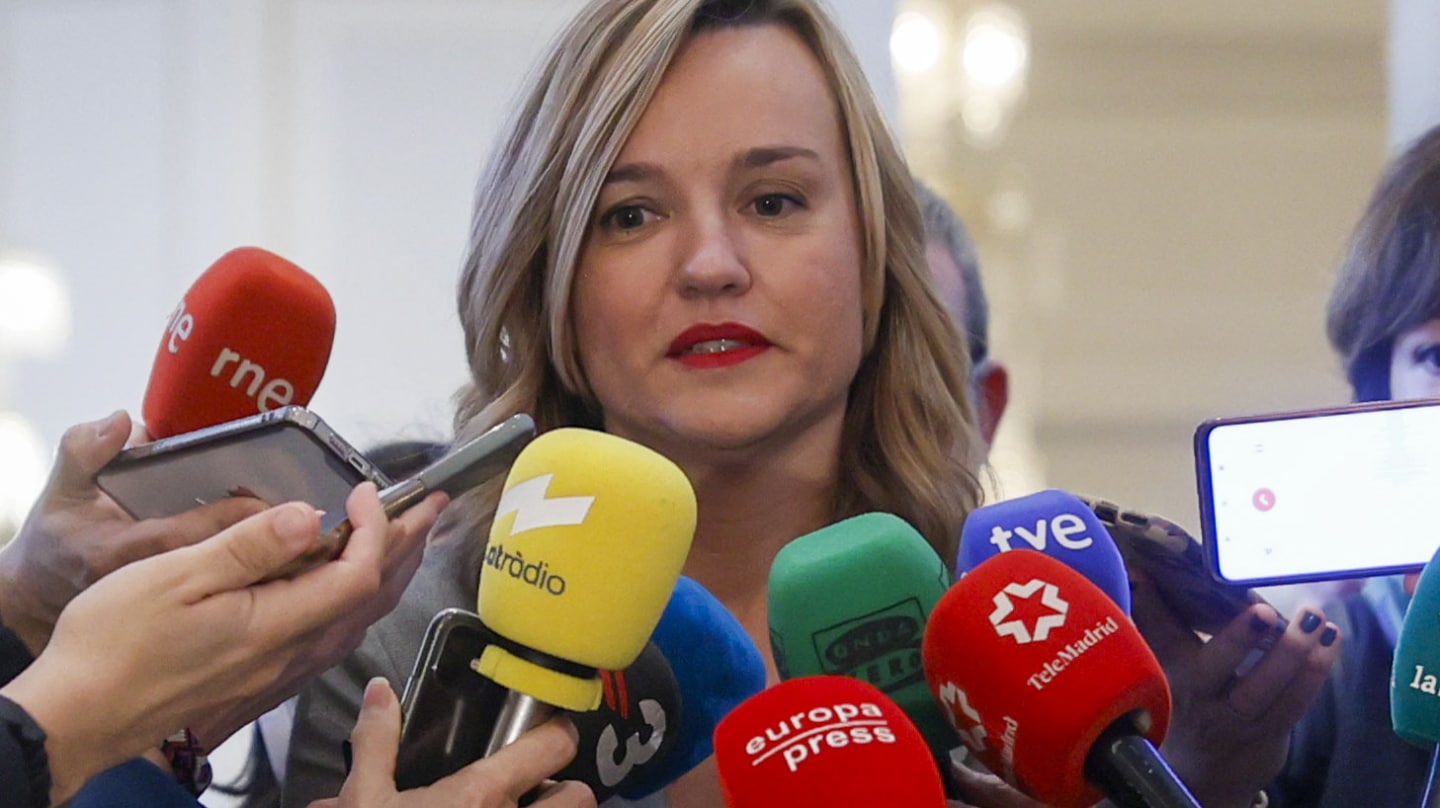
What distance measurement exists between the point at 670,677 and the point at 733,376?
14.7 inches

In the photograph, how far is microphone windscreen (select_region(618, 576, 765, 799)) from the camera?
1.18 m

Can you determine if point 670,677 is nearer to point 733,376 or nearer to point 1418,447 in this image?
point 733,376

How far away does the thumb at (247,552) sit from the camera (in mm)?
989

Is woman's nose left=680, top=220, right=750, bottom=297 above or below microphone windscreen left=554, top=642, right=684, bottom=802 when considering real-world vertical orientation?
above

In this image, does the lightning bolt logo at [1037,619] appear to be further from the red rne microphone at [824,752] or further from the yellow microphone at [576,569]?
the yellow microphone at [576,569]

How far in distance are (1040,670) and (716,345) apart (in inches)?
21.0

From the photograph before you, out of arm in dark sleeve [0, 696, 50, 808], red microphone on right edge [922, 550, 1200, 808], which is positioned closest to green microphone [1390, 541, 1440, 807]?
red microphone on right edge [922, 550, 1200, 808]

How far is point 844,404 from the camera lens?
5.42 ft

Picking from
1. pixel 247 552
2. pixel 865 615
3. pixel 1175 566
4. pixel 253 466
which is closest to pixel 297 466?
pixel 253 466

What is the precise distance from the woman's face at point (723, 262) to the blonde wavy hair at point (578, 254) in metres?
0.02

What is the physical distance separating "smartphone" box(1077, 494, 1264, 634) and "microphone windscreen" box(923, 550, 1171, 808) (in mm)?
205

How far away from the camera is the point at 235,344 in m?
1.28

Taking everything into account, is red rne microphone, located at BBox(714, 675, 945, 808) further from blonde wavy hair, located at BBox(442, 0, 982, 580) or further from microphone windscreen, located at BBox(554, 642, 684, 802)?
blonde wavy hair, located at BBox(442, 0, 982, 580)

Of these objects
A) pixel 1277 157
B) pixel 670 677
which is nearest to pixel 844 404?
pixel 670 677
